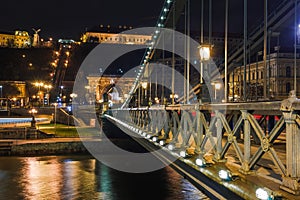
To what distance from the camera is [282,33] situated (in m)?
14.5

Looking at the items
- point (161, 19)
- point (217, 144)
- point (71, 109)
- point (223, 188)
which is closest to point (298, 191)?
point (223, 188)

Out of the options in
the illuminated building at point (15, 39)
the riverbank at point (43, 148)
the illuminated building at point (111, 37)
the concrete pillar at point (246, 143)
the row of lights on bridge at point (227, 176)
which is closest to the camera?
the row of lights on bridge at point (227, 176)

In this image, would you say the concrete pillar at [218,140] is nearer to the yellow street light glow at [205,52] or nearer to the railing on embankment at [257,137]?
the railing on embankment at [257,137]

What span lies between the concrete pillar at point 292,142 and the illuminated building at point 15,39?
150330 mm

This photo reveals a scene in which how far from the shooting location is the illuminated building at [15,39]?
147750 mm

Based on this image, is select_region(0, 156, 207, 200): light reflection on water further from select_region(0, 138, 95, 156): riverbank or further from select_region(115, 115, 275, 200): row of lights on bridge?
select_region(0, 138, 95, 156): riverbank

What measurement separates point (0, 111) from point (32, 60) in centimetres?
6351

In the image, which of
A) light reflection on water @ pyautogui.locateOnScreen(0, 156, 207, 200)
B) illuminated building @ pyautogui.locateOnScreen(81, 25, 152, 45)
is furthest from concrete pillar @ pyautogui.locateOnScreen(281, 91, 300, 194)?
illuminated building @ pyautogui.locateOnScreen(81, 25, 152, 45)

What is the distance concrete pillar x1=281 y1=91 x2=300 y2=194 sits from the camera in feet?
11.5

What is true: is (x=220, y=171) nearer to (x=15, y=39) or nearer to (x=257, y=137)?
(x=257, y=137)

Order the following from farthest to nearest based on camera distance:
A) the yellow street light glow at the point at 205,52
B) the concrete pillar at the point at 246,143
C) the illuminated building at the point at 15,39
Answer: the illuminated building at the point at 15,39, the yellow street light glow at the point at 205,52, the concrete pillar at the point at 246,143

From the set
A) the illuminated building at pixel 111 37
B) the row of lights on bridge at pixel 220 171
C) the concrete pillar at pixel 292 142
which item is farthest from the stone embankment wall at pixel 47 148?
the illuminated building at pixel 111 37

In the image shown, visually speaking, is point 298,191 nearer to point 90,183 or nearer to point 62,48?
point 90,183

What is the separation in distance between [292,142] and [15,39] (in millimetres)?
157831
